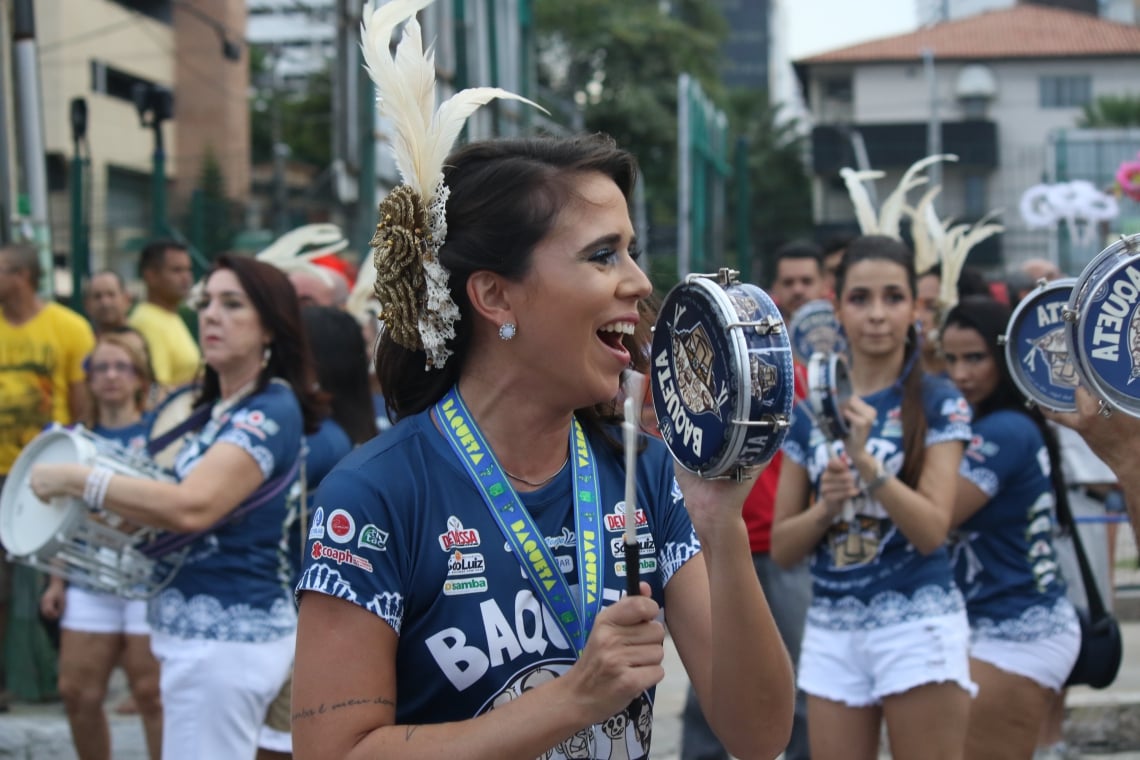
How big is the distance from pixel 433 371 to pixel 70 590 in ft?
11.7

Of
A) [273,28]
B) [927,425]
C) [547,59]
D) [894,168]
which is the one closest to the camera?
[927,425]

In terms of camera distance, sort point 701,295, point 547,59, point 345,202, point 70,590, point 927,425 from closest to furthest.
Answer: point 701,295 < point 927,425 < point 70,590 < point 345,202 < point 547,59

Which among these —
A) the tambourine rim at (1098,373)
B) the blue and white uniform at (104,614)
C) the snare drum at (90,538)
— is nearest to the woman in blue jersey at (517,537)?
the tambourine rim at (1098,373)

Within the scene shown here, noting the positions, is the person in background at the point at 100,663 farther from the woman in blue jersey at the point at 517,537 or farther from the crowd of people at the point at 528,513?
the woman in blue jersey at the point at 517,537

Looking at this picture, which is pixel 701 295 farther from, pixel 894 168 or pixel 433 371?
pixel 894 168

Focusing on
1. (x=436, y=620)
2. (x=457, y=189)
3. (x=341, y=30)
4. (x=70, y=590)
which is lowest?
(x=70, y=590)

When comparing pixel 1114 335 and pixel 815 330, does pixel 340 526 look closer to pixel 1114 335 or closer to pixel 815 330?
pixel 1114 335

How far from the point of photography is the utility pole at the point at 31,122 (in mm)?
9008

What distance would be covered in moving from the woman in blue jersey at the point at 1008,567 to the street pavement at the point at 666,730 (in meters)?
2.37

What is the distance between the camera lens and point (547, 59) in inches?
1991

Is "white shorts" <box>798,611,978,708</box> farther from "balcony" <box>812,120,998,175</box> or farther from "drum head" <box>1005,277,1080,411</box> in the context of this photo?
"balcony" <box>812,120,998,175</box>

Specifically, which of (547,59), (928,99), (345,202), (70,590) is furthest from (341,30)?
(928,99)

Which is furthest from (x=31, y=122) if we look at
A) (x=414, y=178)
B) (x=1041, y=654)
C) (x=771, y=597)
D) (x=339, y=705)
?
(x=339, y=705)

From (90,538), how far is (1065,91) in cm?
5335
